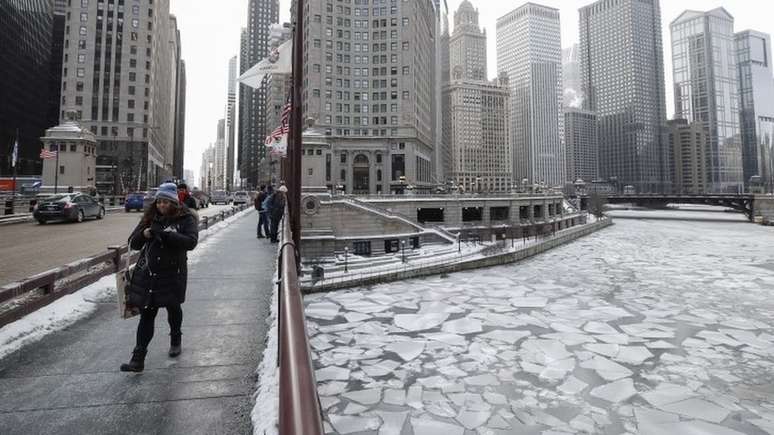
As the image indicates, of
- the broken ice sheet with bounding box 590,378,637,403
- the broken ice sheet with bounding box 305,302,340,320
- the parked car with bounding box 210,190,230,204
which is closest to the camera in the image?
the broken ice sheet with bounding box 590,378,637,403

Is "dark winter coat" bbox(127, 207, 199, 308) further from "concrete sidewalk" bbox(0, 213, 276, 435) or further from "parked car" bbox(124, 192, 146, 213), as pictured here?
"parked car" bbox(124, 192, 146, 213)

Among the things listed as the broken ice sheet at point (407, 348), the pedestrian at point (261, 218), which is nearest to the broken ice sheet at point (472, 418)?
the broken ice sheet at point (407, 348)

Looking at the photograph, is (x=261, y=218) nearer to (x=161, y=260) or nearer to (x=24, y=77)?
(x=161, y=260)

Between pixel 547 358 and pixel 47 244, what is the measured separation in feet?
53.9

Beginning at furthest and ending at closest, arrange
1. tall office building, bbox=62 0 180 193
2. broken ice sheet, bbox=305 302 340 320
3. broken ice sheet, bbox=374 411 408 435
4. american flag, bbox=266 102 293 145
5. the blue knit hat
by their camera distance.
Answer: tall office building, bbox=62 0 180 193
american flag, bbox=266 102 293 145
broken ice sheet, bbox=305 302 340 320
broken ice sheet, bbox=374 411 408 435
the blue knit hat

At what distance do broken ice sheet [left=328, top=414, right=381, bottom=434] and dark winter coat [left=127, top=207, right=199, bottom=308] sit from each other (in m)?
2.91

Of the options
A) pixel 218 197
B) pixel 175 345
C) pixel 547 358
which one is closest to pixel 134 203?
pixel 218 197

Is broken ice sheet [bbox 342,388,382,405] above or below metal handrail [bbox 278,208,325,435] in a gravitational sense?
below

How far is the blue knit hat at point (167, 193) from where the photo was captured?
4.68 m

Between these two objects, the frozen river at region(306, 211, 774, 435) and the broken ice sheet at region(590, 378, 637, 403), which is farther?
the broken ice sheet at region(590, 378, 637, 403)

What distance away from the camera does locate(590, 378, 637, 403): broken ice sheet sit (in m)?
7.11

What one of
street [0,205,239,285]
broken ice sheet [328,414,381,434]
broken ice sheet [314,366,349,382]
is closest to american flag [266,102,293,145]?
street [0,205,239,285]

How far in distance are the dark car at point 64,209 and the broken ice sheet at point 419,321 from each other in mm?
19376

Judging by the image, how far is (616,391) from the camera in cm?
739
